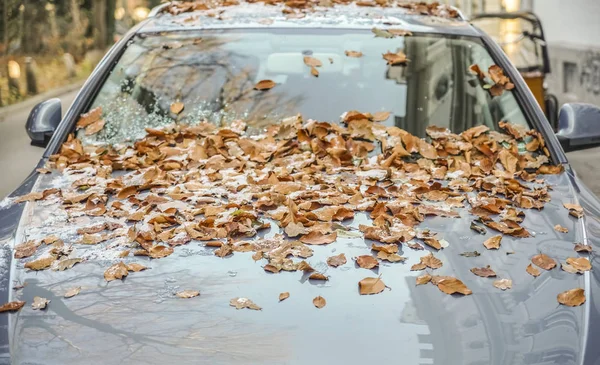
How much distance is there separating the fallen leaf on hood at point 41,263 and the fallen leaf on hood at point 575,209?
173 centimetres

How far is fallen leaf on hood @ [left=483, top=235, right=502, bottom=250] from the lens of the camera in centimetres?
280

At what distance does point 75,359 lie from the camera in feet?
7.23

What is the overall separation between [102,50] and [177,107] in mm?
27916

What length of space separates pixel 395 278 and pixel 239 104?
1631 millimetres

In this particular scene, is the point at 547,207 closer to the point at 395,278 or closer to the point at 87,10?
the point at 395,278

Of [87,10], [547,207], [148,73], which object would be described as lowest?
[87,10]

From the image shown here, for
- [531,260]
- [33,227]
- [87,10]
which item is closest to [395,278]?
[531,260]

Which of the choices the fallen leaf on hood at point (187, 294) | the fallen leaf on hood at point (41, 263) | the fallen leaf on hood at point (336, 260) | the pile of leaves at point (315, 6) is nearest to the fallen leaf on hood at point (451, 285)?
the fallen leaf on hood at point (336, 260)

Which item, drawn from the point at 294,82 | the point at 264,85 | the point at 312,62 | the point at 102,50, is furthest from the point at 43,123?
the point at 102,50

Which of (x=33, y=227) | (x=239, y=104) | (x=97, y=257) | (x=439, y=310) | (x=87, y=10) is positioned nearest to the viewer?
(x=439, y=310)

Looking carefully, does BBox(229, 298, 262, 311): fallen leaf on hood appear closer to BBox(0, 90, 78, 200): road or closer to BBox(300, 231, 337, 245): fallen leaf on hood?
BBox(300, 231, 337, 245): fallen leaf on hood

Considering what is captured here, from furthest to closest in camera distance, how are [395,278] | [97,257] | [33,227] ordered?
[33,227], [97,257], [395,278]

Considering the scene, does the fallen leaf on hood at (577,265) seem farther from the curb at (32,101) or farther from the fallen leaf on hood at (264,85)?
the curb at (32,101)

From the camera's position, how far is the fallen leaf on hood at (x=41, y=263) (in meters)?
2.70
